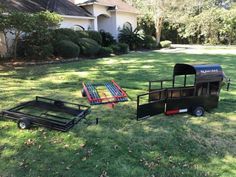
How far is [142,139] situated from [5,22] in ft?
32.9

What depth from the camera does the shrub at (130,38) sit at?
73.9 feet

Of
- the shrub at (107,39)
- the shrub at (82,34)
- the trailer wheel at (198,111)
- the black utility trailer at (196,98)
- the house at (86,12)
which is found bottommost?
the trailer wheel at (198,111)

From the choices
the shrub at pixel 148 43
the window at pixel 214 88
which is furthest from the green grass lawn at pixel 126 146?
the shrub at pixel 148 43

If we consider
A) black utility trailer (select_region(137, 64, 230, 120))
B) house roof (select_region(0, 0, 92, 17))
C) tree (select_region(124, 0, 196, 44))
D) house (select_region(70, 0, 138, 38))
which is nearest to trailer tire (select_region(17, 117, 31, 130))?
black utility trailer (select_region(137, 64, 230, 120))

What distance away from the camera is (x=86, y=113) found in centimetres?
550

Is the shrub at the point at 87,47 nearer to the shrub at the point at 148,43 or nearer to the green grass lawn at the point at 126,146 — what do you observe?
the shrub at the point at 148,43

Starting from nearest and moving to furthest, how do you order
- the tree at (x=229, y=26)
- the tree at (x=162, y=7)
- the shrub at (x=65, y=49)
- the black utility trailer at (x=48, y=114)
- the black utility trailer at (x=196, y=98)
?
the black utility trailer at (x=48, y=114) → the black utility trailer at (x=196, y=98) → the shrub at (x=65, y=49) → the tree at (x=162, y=7) → the tree at (x=229, y=26)

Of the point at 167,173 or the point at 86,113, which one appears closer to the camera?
the point at 167,173

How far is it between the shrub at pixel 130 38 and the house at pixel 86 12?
735 mm

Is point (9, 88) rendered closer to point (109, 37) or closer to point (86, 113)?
point (86, 113)

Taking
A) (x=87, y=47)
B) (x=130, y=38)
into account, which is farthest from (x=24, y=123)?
(x=130, y=38)

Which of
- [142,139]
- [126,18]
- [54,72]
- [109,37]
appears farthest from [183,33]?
[142,139]

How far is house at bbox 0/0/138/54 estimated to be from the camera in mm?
16328

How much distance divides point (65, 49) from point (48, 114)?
1010cm
